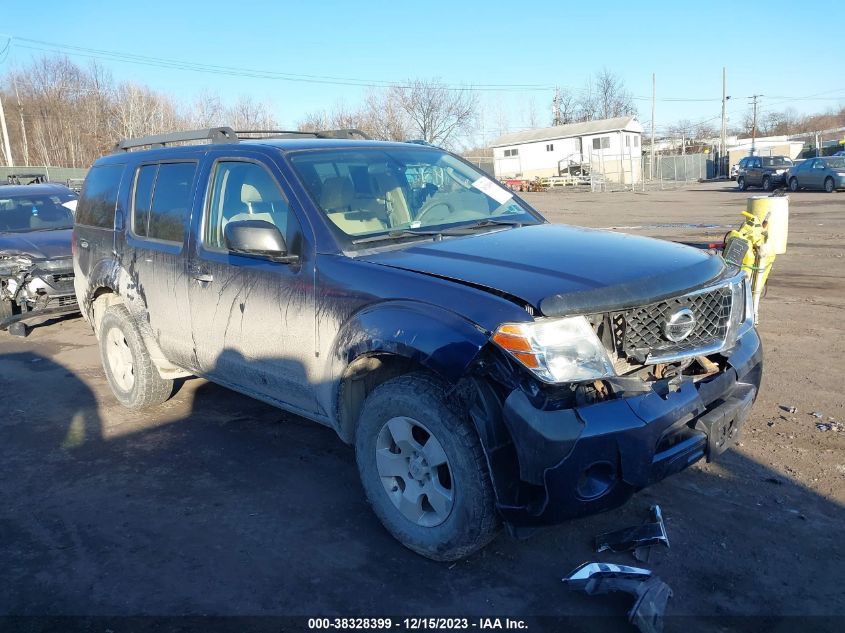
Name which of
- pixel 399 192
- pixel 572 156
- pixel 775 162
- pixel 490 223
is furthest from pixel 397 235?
pixel 572 156

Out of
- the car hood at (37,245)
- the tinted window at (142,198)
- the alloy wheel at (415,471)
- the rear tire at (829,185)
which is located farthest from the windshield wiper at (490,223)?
the rear tire at (829,185)

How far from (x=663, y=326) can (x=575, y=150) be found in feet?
187

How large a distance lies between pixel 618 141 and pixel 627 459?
2205 inches

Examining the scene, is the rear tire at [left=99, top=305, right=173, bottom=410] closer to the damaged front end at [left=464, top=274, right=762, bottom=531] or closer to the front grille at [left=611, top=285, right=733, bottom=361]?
the damaged front end at [left=464, top=274, right=762, bottom=531]

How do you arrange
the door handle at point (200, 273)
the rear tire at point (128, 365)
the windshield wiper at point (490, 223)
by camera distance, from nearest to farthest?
1. the windshield wiper at point (490, 223)
2. the door handle at point (200, 273)
3. the rear tire at point (128, 365)

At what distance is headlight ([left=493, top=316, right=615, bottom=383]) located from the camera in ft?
9.07

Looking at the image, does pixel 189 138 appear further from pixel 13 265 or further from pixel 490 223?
pixel 13 265

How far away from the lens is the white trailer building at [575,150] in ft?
176

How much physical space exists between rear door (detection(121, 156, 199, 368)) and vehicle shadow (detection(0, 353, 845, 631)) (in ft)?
2.76

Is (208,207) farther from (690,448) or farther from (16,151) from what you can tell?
(16,151)

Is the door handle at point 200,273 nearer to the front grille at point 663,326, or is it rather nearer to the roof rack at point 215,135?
the roof rack at point 215,135

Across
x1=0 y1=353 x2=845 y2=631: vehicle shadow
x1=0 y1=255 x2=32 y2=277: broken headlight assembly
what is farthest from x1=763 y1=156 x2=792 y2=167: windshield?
x1=0 y1=353 x2=845 y2=631: vehicle shadow

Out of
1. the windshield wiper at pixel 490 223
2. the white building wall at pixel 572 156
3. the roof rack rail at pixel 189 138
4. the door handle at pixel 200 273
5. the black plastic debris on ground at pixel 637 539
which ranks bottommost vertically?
the black plastic debris on ground at pixel 637 539

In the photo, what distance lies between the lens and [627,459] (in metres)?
2.78
